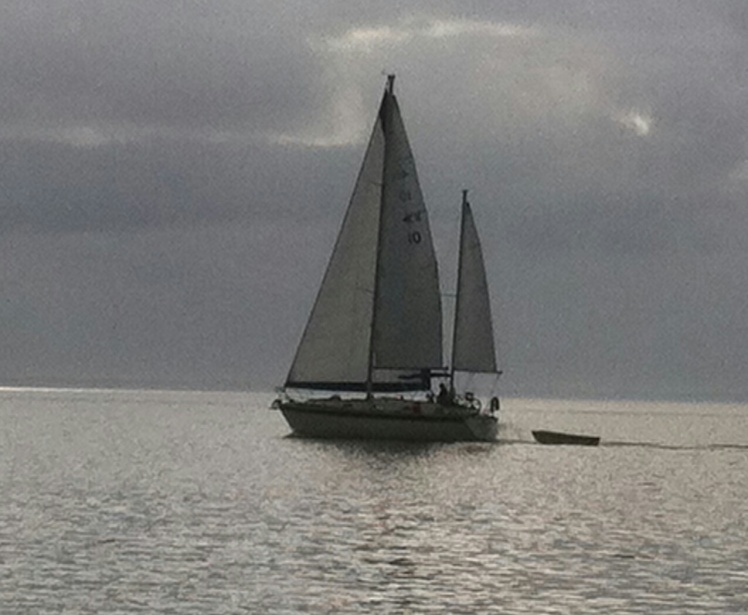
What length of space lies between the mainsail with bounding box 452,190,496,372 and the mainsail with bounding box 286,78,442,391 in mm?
6012

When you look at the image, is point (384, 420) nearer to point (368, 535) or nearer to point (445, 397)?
point (445, 397)

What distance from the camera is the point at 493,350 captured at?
11356 centimetres

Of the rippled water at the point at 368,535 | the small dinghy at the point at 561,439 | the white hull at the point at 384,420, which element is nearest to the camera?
the rippled water at the point at 368,535

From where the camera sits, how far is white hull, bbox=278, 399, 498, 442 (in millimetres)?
98375

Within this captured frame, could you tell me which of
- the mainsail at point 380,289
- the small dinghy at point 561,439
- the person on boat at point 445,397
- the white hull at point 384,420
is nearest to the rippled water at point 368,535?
the white hull at point 384,420

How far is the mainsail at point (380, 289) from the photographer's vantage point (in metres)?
103

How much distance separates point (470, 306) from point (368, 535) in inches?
2119

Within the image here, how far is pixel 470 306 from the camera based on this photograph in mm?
111562

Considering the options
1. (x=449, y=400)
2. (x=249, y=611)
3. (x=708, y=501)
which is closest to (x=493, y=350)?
(x=449, y=400)

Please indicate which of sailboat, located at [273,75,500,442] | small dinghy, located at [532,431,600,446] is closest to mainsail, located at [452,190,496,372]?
sailboat, located at [273,75,500,442]

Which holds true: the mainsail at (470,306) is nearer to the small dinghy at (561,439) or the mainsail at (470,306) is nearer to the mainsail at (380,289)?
the mainsail at (380,289)

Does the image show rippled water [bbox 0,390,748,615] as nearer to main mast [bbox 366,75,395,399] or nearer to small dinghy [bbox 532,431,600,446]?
main mast [bbox 366,75,395,399]

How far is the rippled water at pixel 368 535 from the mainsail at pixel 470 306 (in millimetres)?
6058

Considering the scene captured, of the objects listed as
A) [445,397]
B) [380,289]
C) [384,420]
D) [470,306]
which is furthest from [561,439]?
[384,420]
